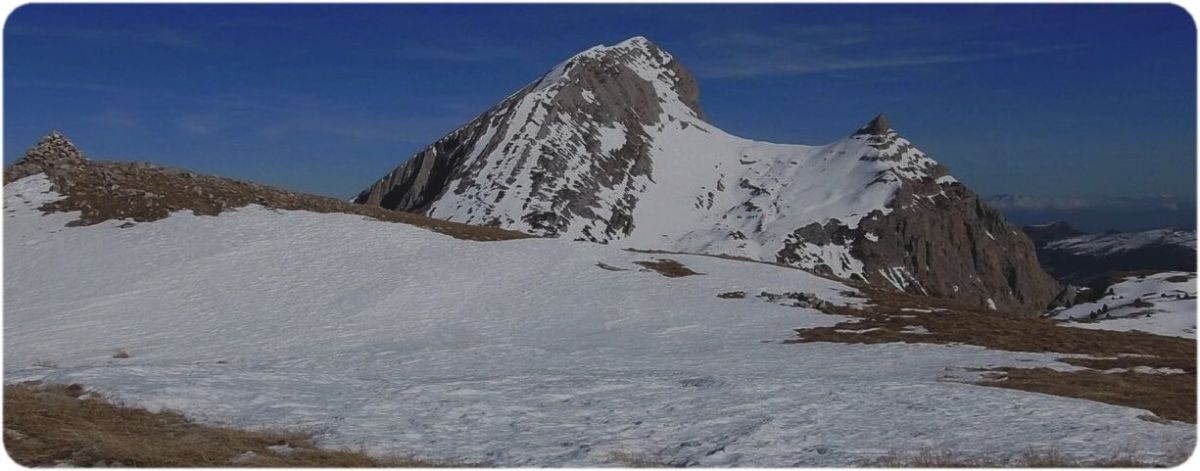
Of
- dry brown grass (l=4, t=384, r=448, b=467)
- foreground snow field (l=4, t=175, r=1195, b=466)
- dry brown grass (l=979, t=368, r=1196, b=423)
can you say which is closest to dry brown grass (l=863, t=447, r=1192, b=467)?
Result: foreground snow field (l=4, t=175, r=1195, b=466)

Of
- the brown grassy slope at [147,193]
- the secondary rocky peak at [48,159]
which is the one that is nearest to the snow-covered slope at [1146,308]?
the brown grassy slope at [147,193]

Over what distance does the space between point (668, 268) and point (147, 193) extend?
105 feet

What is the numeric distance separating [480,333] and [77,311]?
16947 mm

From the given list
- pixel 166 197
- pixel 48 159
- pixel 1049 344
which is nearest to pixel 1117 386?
pixel 1049 344

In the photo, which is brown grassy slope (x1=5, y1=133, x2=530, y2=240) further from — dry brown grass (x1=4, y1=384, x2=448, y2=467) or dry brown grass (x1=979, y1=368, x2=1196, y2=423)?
dry brown grass (x1=979, y1=368, x2=1196, y2=423)

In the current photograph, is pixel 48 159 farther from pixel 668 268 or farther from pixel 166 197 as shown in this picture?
pixel 668 268

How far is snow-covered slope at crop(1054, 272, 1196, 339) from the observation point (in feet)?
189

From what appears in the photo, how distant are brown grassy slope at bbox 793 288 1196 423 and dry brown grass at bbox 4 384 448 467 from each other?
55.4ft

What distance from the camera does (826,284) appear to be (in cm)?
4862

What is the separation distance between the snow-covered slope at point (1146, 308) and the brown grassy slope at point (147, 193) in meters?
42.7

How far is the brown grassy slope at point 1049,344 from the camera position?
854 inches

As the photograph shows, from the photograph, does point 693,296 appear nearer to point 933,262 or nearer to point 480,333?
point 480,333

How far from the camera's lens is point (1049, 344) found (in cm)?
3189

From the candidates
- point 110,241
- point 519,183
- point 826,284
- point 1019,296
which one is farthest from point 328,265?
point 1019,296
